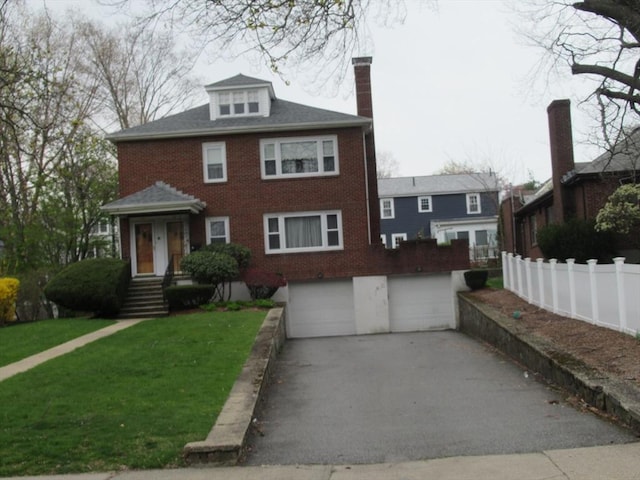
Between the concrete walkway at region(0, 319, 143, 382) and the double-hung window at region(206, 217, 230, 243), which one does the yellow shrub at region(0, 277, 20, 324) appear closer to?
the concrete walkway at region(0, 319, 143, 382)

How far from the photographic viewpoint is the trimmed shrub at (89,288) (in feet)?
64.4

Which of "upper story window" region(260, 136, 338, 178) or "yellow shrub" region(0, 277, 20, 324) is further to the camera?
"upper story window" region(260, 136, 338, 178)

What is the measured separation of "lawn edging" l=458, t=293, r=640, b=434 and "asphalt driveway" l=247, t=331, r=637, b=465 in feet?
0.72

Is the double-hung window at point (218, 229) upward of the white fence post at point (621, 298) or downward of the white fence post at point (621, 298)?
upward

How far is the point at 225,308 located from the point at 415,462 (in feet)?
49.0

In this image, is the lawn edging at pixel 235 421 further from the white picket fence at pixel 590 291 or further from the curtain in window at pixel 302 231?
the curtain in window at pixel 302 231

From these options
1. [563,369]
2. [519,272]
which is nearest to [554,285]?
[519,272]

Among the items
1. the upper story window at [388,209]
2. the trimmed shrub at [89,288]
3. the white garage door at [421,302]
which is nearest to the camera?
the trimmed shrub at [89,288]

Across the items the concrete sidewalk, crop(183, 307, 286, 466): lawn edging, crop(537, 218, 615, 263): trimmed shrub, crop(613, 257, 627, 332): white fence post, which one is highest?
crop(537, 218, 615, 263): trimmed shrub

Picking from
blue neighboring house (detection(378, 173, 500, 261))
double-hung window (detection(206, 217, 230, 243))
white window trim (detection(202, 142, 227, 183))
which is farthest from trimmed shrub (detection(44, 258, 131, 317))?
blue neighboring house (detection(378, 173, 500, 261))

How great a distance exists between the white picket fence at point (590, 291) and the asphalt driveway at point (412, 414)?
1.90 metres

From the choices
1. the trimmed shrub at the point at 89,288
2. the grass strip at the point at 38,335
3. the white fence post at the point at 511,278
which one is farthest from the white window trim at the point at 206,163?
the white fence post at the point at 511,278

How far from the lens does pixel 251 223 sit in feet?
79.4

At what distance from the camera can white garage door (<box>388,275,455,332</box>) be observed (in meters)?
25.0
